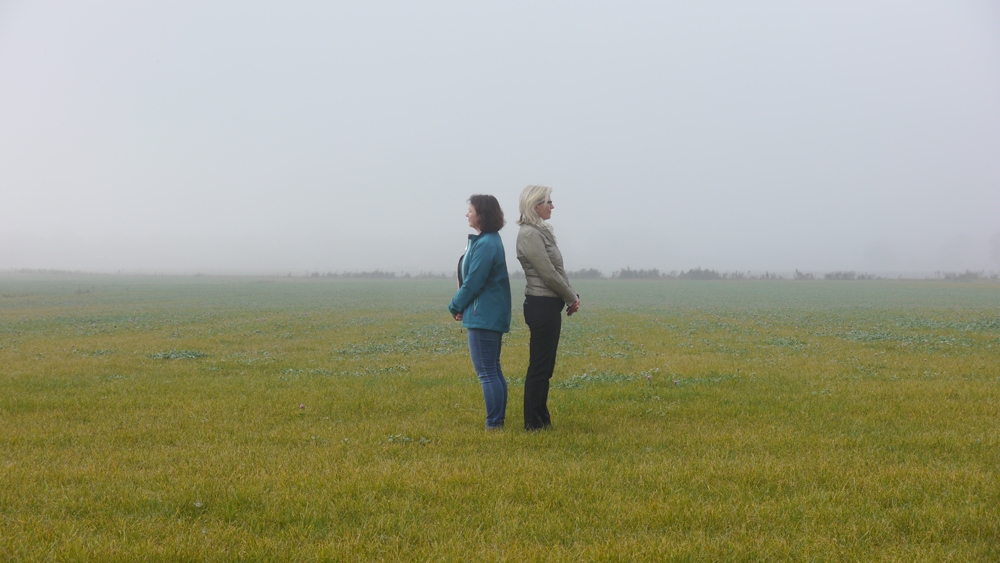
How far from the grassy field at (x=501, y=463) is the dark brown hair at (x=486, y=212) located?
8.69 ft

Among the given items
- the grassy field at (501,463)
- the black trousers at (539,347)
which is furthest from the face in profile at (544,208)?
the grassy field at (501,463)

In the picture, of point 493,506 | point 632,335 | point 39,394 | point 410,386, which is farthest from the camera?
point 632,335

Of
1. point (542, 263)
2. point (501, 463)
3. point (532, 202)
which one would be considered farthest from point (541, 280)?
point (501, 463)

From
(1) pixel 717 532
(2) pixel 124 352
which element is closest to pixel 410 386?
(1) pixel 717 532

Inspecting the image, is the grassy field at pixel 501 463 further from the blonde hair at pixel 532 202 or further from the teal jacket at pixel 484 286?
the blonde hair at pixel 532 202

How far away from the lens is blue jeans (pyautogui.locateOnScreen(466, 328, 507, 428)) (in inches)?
286

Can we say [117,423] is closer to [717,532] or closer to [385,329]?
[717,532]

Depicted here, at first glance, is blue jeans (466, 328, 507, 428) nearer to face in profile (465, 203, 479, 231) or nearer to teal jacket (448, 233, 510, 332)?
teal jacket (448, 233, 510, 332)

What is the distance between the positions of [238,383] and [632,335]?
45.7 ft

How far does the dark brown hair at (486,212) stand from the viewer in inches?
284

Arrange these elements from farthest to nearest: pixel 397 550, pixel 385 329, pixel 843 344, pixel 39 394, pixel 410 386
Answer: pixel 385 329, pixel 843 344, pixel 410 386, pixel 39 394, pixel 397 550

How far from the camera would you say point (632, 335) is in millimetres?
21047

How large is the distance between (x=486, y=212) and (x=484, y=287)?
948mm

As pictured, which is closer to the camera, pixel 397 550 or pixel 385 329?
pixel 397 550
